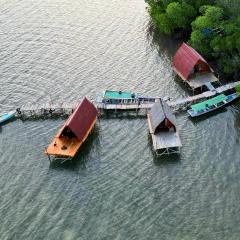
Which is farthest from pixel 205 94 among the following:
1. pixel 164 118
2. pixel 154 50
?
pixel 154 50

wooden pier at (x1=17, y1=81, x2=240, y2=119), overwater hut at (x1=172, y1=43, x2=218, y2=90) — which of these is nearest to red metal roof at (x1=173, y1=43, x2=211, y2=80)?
overwater hut at (x1=172, y1=43, x2=218, y2=90)

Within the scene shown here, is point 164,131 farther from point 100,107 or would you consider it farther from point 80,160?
point 80,160

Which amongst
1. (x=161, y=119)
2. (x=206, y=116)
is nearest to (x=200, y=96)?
(x=206, y=116)

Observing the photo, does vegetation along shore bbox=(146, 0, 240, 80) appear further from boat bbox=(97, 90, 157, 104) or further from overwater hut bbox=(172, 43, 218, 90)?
boat bbox=(97, 90, 157, 104)

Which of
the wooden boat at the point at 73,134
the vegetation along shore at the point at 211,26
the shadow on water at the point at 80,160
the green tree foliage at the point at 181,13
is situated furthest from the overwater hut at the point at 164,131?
the green tree foliage at the point at 181,13

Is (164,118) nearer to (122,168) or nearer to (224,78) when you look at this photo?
(122,168)

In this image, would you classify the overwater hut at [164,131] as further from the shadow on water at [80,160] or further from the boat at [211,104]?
the shadow on water at [80,160]
